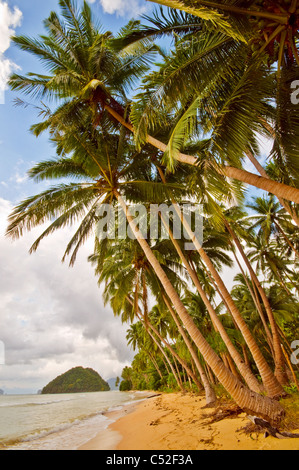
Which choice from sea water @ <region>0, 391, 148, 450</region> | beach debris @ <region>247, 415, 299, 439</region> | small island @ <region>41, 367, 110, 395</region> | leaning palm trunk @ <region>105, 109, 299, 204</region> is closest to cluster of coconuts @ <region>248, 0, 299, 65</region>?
leaning palm trunk @ <region>105, 109, 299, 204</region>

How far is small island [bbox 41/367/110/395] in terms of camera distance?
97312 mm

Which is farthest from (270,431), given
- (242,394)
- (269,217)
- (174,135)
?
(269,217)

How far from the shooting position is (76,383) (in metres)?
97.3

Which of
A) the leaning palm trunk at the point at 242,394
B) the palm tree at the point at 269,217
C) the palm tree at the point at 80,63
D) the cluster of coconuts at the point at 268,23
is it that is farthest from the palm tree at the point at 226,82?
the palm tree at the point at 269,217

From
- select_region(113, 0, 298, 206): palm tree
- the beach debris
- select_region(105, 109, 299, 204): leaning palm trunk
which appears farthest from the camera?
select_region(113, 0, 298, 206): palm tree

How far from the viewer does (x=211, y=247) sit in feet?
48.1

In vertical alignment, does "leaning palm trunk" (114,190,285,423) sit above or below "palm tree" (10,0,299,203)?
below

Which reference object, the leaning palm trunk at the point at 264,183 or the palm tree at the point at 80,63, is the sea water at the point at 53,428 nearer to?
the leaning palm trunk at the point at 264,183

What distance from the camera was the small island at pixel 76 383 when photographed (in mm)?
97312

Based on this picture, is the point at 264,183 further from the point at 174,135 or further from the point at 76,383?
the point at 76,383

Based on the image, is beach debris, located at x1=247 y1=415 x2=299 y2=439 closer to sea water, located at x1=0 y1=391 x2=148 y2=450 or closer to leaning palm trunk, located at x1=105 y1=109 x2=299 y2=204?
leaning palm trunk, located at x1=105 y1=109 x2=299 y2=204
